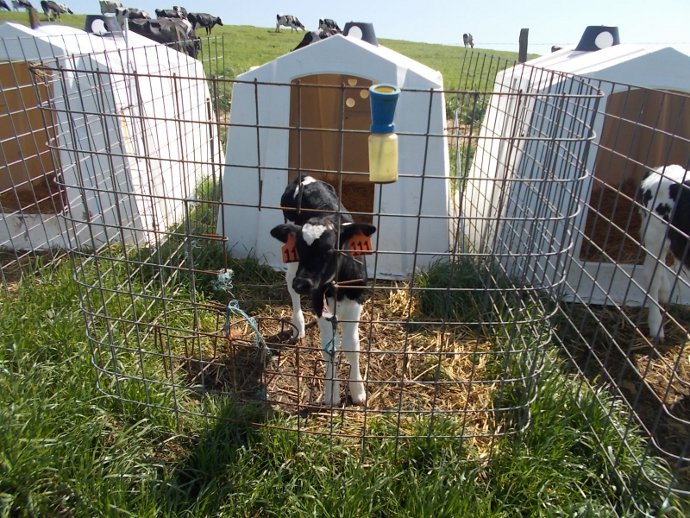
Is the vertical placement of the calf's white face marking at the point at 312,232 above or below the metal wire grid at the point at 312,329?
above

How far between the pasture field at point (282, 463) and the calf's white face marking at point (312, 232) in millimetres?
1007

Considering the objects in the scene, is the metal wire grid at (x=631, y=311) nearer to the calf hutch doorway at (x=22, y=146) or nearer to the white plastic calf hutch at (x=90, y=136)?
the white plastic calf hutch at (x=90, y=136)

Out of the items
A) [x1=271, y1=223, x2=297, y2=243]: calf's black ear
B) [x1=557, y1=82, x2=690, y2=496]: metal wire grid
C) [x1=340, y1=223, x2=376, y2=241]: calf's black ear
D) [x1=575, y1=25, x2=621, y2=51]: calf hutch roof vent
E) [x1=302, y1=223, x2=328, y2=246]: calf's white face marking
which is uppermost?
[x1=575, y1=25, x2=621, y2=51]: calf hutch roof vent

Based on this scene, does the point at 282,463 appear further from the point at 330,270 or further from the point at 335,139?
the point at 335,139

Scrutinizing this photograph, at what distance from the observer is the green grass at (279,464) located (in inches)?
99.0

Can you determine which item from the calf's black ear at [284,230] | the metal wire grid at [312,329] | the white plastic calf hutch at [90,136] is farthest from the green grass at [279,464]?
the white plastic calf hutch at [90,136]

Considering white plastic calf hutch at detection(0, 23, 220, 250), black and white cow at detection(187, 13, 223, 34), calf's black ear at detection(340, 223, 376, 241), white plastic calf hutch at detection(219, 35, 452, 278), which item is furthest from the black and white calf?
black and white cow at detection(187, 13, 223, 34)

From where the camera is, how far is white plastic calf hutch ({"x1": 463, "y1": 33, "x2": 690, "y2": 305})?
377 centimetres

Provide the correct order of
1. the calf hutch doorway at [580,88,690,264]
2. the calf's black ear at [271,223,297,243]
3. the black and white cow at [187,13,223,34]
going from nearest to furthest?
the calf's black ear at [271,223,297,243]
the calf hutch doorway at [580,88,690,264]
the black and white cow at [187,13,223,34]

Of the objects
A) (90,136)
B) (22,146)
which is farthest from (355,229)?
(22,146)

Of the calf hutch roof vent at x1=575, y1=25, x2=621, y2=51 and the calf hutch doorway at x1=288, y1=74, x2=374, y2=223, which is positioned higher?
the calf hutch roof vent at x1=575, y1=25, x2=621, y2=51

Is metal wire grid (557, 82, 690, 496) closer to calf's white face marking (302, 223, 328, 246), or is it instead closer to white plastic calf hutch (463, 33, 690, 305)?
white plastic calf hutch (463, 33, 690, 305)

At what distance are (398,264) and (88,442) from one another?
308cm

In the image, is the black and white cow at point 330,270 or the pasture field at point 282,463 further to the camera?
the black and white cow at point 330,270
